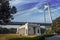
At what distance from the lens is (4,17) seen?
67.1 feet

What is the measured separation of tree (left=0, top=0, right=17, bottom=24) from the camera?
1961cm

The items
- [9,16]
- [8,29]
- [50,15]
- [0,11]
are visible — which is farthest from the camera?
[8,29]

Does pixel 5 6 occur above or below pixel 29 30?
above

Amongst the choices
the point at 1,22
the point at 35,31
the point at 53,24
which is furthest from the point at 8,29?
the point at 1,22

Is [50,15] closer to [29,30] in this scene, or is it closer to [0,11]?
[29,30]

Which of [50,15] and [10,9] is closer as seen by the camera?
[10,9]

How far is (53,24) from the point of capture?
54.2m

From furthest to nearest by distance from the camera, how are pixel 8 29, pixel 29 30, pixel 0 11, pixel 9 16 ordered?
pixel 8 29
pixel 29 30
pixel 9 16
pixel 0 11

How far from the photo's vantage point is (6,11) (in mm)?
20141

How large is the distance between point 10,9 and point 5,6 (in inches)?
40.8

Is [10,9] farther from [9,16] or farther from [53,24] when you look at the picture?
[53,24]

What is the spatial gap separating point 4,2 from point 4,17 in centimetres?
172

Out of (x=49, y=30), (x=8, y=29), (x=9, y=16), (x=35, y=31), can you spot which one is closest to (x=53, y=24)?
(x=49, y=30)

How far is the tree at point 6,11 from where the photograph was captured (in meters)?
19.6
